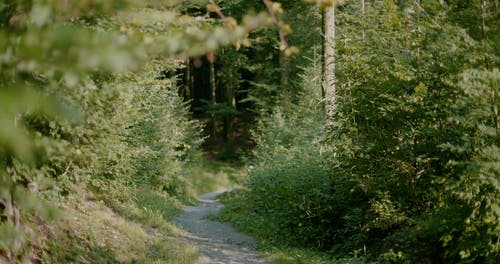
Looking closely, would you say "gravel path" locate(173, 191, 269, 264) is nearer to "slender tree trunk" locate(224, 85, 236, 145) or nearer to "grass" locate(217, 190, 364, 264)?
"grass" locate(217, 190, 364, 264)

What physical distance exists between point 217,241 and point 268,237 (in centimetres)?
112

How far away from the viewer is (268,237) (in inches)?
430

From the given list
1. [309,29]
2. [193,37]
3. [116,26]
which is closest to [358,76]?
[116,26]

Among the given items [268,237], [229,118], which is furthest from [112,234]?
[229,118]

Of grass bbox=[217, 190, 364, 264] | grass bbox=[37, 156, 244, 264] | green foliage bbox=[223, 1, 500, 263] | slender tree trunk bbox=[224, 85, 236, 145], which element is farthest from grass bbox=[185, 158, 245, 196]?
green foliage bbox=[223, 1, 500, 263]

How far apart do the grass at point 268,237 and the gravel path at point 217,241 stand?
0.25 m

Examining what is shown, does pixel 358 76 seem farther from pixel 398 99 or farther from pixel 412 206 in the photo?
pixel 412 206

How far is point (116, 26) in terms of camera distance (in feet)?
13.9

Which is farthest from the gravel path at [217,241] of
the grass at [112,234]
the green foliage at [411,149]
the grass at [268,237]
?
the green foliage at [411,149]

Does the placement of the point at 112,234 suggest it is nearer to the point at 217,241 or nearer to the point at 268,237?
the point at 217,241

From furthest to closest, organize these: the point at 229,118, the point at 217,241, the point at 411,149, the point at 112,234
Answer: the point at 229,118 → the point at 217,241 → the point at 112,234 → the point at 411,149

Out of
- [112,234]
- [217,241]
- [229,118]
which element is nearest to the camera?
[112,234]

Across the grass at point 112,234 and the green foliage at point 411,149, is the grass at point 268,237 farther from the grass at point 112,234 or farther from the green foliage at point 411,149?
the grass at point 112,234

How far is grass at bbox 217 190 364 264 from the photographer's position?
8.55m
